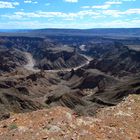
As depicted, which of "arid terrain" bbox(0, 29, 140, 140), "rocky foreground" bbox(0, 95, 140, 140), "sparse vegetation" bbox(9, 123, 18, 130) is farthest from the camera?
"sparse vegetation" bbox(9, 123, 18, 130)

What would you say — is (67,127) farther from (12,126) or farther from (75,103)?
(75,103)

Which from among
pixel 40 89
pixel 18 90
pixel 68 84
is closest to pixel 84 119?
pixel 18 90

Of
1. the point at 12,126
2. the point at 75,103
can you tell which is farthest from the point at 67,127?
the point at 75,103

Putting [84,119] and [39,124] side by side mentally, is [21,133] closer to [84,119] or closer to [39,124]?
[39,124]

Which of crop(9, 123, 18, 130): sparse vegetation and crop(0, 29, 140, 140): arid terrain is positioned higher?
crop(9, 123, 18, 130): sparse vegetation

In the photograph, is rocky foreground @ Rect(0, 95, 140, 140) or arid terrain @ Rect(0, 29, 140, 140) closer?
rocky foreground @ Rect(0, 95, 140, 140)

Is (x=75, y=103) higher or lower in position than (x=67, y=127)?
lower

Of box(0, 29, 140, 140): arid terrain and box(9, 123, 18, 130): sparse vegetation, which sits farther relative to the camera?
box(9, 123, 18, 130): sparse vegetation

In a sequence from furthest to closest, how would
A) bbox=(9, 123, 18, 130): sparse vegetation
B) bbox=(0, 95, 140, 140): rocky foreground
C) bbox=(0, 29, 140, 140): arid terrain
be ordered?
1. bbox=(9, 123, 18, 130): sparse vegetation
2. bbox=(0, 29, 140, 140): arid terrain
3. bbox=(0, 95, 140, 140): rocky foreground
